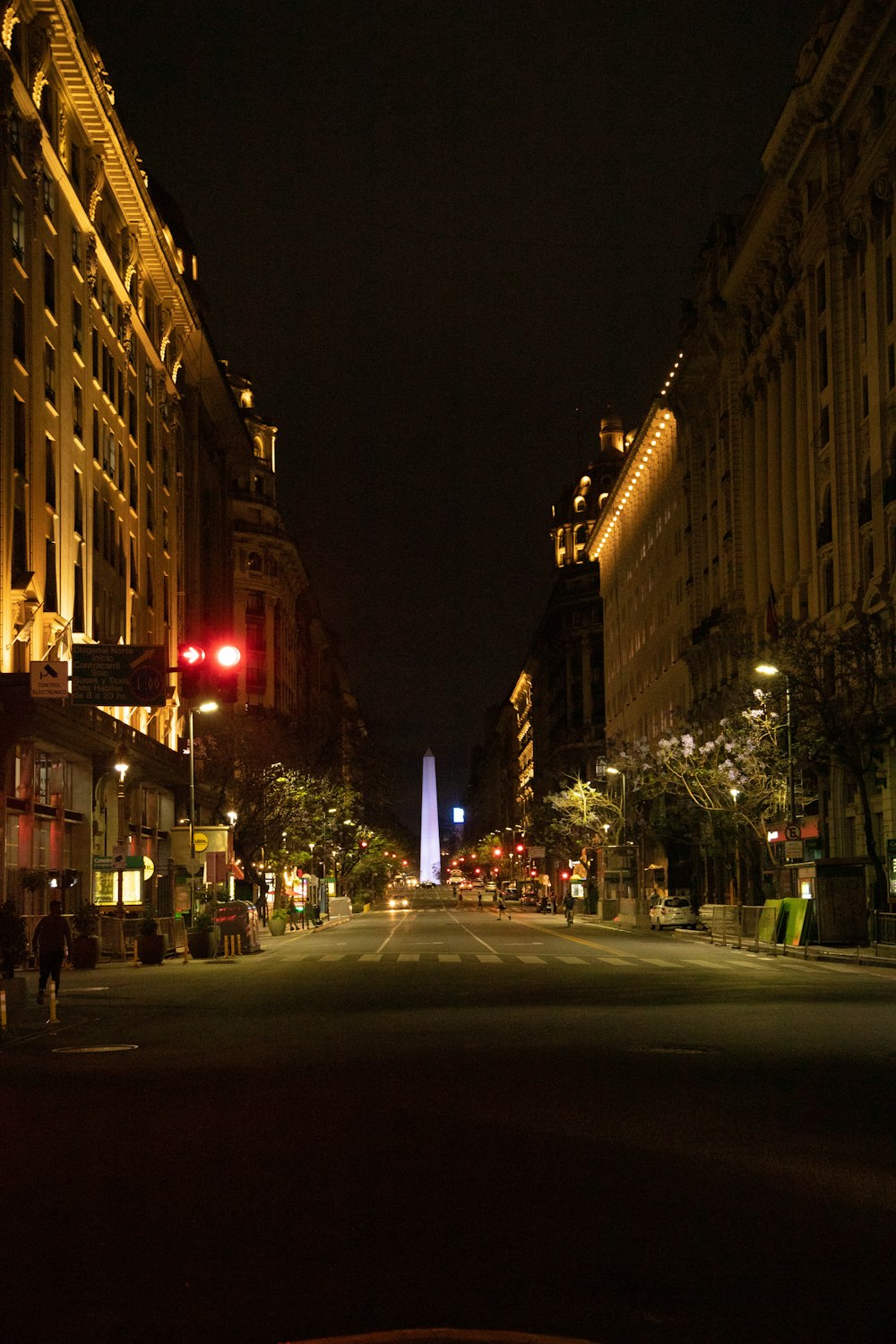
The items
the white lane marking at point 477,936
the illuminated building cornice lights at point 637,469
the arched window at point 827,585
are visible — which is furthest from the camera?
the illuminated building cornice lights at point 637,469

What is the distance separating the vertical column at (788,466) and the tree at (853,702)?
13.4 m

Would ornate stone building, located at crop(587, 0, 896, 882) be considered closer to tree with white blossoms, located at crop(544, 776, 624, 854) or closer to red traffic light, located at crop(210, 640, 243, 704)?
tree with white blossoms, located at crop(544, 776, 624, 854)

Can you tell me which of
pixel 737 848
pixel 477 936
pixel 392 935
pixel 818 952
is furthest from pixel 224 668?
pixel 392 935

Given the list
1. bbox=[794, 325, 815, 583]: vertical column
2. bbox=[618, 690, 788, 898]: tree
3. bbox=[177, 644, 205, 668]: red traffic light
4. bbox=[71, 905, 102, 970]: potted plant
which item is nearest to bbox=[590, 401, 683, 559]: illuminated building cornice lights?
bbox=[794, 325, 815, 583]: vertical column

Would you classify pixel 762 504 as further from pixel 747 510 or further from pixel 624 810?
pixel 624 810

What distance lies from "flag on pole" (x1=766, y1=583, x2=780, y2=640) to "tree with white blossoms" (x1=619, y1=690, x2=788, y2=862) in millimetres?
2708

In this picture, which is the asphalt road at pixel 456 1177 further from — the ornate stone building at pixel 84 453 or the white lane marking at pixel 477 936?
the white lane marking at pixel 477 936

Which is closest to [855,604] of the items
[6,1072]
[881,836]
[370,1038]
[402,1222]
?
[881,836]

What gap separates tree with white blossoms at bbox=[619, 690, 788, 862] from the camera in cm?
4997

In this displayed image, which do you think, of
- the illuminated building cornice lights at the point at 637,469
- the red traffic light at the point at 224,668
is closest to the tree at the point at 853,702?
the red traffic light at the point at 224,668

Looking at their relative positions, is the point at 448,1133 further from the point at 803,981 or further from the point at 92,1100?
the point at 803,981

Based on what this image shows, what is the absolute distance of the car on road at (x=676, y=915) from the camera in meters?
63.6

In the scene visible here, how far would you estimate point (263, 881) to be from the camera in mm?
82375

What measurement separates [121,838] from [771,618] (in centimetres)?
2340
